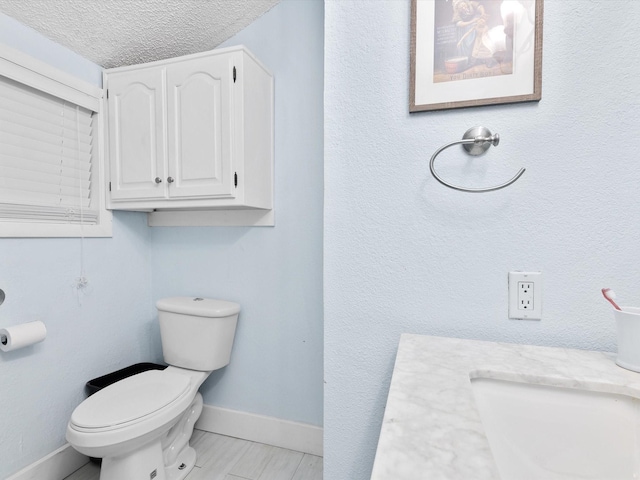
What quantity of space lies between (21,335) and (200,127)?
1086 millimetres

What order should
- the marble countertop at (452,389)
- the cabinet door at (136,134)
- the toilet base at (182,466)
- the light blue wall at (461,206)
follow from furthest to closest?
the cabinet door at (136,134), the toilet base at (182,466), the light blue wall at (461,206), the marble countertop at (452,389)

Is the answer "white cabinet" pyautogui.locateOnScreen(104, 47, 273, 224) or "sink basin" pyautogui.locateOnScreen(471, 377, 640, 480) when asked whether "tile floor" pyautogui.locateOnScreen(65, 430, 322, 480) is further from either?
"white cabinet" pyautogui.locateOnScreen(104, 47, 273, 224)

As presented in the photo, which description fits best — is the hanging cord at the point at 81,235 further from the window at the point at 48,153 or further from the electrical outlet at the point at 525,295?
the electrical outlet at the point at 525,295

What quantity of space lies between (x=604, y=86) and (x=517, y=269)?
495 mm

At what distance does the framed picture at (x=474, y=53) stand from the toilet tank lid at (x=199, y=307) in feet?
4.02

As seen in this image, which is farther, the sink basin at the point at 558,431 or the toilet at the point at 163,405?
the toilet at the point at 163,405

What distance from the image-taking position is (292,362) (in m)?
1.63

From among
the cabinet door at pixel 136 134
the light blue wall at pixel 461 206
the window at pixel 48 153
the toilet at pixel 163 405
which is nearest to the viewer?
the light blue wall at pixel 461 206

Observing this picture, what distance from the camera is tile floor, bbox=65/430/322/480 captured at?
56.1 inches

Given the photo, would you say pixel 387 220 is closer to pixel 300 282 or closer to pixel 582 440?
pixel 582 440

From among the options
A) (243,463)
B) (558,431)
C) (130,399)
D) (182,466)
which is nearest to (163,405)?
(130,399)

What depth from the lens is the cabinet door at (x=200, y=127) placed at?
1.39 metres

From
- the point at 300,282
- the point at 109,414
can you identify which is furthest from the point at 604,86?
the point at 109,414

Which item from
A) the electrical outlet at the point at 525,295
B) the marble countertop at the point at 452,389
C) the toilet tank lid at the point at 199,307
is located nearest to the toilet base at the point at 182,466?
the toilet tank lid at the point at 199,307
